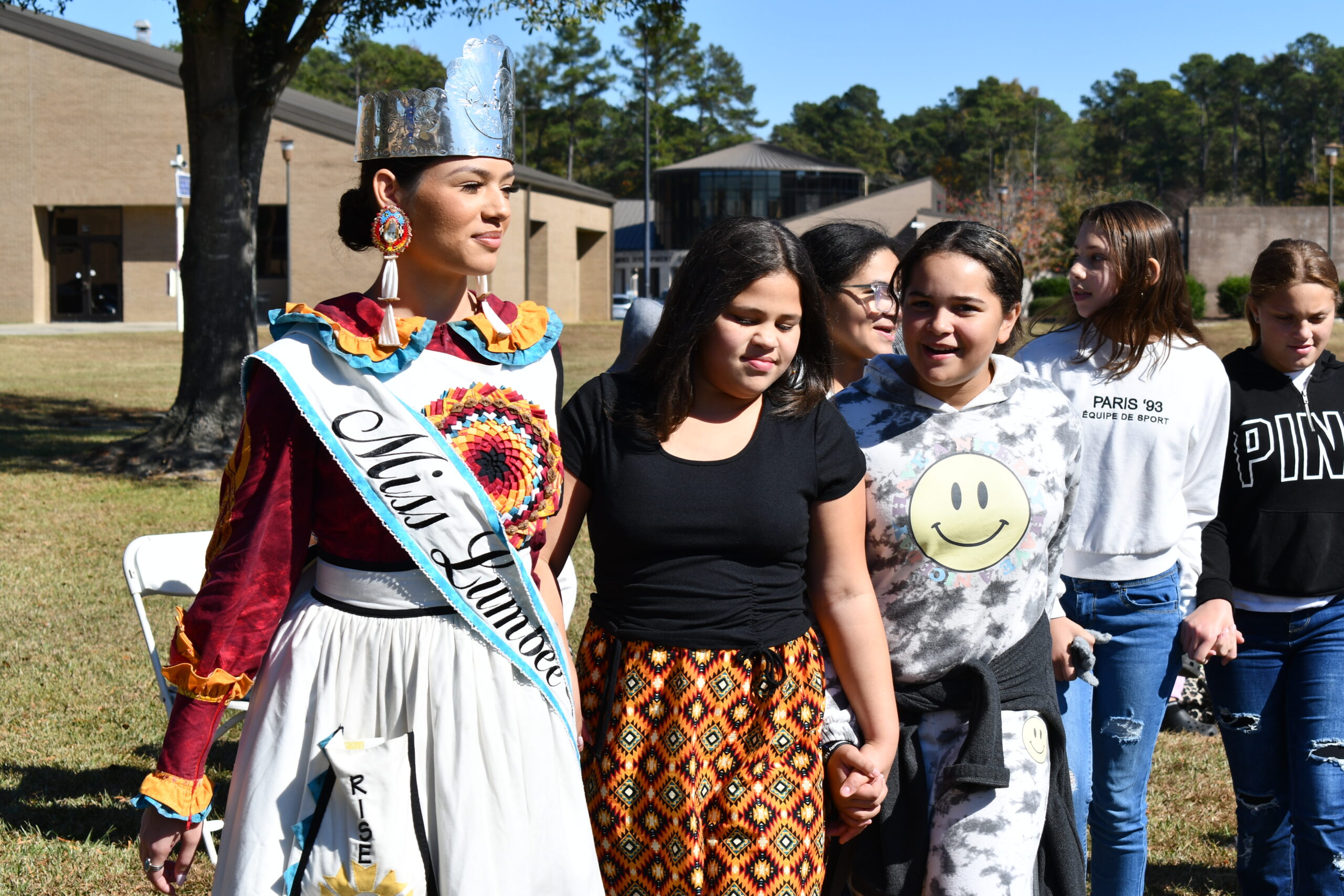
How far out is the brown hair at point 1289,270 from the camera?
343 centimetres

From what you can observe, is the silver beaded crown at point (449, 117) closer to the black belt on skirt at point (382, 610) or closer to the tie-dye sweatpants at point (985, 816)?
the black belt on skirt at point (382, 610)

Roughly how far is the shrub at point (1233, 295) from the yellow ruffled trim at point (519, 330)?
35707mm

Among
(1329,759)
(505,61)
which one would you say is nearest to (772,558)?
(505,61)

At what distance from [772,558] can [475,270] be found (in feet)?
2.52

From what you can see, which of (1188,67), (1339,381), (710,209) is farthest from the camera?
(1188,67)

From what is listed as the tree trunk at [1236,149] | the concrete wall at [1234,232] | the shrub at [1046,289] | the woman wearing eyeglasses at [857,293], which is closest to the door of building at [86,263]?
the shrub at [1046,289]

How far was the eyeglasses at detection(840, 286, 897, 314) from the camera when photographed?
3.34m

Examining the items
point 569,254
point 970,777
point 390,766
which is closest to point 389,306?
point 390,766

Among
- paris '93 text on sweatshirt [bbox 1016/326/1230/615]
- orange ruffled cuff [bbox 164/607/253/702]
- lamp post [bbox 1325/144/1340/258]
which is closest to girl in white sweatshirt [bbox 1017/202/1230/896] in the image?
paris '93 text on sweatshirt [bbox 1016/326/1230/615]

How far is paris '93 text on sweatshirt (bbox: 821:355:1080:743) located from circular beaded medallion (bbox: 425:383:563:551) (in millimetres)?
738

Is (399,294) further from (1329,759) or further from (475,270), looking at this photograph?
(1329,759)

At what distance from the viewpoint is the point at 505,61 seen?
238cm

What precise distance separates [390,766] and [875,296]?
191 centimetres

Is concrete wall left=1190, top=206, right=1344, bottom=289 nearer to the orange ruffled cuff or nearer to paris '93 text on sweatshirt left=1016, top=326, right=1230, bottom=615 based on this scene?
paris '93 text on sweatshirt left=1016, top=326, right=1230, bottom=615
